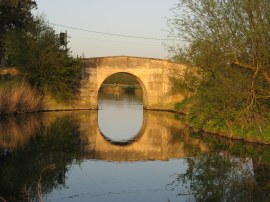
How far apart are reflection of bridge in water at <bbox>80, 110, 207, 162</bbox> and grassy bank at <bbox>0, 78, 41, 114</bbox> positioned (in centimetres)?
644

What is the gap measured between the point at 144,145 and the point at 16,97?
13.3m

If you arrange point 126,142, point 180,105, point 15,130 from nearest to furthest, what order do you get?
point 126,142, point 15,130, point 180,105

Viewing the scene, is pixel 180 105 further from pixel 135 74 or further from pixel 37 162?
pixel 37 162

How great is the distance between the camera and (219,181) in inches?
488

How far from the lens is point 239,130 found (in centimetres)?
2038

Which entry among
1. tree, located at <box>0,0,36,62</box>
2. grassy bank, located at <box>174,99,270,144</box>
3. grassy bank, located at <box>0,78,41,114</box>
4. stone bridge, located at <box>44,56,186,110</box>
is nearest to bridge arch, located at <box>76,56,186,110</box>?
stone bridge, located at <box>44,56,186,110</box>

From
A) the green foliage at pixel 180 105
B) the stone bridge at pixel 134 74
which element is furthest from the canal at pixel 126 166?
the stone bridge at pixel 134 74

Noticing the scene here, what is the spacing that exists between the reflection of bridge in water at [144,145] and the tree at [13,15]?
59.4 ft

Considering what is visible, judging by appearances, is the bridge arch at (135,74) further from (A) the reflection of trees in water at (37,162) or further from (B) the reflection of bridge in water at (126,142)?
(A) the reflection of trees in water at (37,162)

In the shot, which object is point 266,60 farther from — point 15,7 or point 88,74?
point 15,7

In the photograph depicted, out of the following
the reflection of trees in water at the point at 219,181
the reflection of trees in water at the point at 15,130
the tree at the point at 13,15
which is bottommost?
the reflection of trees in water at the point at 219,181

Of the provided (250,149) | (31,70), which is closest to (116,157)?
(250,149)

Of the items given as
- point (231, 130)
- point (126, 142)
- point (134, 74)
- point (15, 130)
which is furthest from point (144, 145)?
point (134, 74)

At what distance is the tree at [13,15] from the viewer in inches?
1539
